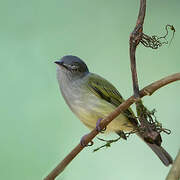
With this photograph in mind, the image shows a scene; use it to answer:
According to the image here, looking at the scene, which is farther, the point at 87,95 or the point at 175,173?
the point at 87,95

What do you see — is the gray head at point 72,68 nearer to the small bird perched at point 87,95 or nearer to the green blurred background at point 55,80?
the small bird perched at point 87,95

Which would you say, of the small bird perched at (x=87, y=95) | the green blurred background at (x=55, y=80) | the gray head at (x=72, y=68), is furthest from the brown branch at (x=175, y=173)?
the green blurred background at (x=55, y=80)

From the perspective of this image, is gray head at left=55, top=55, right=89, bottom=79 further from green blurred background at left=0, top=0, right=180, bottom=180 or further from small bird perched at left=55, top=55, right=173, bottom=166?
green blurred background at left=0, top=0, right=180, bottom=180

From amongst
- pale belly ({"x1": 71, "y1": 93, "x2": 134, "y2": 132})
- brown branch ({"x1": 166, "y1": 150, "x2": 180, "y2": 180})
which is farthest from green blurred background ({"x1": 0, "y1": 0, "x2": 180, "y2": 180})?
brown branch ({"x1": 166, "y1": 150, "x2": 180, "y2": 180})

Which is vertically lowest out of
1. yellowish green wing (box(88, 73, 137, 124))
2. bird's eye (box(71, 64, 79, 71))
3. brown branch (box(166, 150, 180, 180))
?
brown branch (box(166, 150, 180, 180))

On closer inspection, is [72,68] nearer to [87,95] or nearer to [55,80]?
[87,95]

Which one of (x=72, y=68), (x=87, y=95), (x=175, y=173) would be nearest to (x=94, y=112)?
(x=87, y=95)

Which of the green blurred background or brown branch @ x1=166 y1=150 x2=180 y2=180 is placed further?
the green blurred background
